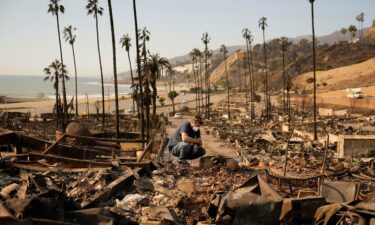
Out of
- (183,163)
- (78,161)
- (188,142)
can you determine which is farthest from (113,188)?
(188,142)

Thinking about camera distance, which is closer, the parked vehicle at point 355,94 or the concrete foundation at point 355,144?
the concrete foundation at point 355,144

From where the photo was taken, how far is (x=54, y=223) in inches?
207

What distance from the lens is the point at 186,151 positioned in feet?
37.1

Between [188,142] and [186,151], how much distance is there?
0.89ft

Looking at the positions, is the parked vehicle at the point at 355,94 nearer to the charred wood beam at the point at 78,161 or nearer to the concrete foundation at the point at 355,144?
the concrete foundation at the point at 355,144

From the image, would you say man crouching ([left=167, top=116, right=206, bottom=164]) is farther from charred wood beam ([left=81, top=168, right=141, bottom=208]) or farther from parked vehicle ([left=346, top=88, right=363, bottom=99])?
parked vehicle ([left=346, top=88, right=363, bottom=99])

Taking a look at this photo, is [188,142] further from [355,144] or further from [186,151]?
[355,144]

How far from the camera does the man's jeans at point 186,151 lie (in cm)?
1128

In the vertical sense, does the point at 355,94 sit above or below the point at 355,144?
above

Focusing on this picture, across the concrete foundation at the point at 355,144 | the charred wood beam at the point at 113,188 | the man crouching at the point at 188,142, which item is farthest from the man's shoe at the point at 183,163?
the concrete foundation at the point at 355,144

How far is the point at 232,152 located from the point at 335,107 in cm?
3340

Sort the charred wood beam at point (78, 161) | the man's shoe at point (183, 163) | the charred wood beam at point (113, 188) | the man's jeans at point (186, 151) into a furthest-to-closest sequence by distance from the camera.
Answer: the man's jeans at point (186, 151) → the man's shoe at point (183, 163) → the charred wood beam at point (78, 161) → the charred wood beam at point (113, 188)

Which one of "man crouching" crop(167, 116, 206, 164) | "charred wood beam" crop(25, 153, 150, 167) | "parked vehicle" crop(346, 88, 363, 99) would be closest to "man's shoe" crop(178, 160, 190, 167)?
"man crouching" crop(167, 116, 206, 164)

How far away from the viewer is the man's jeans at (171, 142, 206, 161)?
11281 mm
